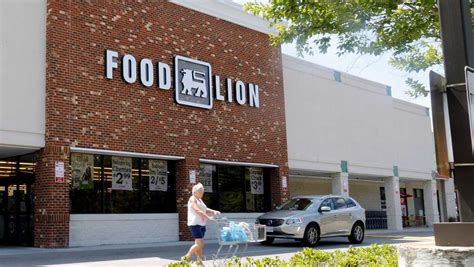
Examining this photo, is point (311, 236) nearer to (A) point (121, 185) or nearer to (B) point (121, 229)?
(B) point (121, 229)

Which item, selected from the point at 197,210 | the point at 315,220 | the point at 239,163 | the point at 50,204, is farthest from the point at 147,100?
the point at 197,210

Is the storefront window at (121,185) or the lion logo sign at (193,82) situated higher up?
the lion logo sign at (193,82)

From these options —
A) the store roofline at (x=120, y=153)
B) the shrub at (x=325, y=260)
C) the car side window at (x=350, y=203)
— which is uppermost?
the store roofline at (x=120, y=153)

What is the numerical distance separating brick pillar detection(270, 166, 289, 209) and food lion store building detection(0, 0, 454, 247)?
0.05 meters

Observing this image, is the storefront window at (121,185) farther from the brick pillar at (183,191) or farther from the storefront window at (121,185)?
the brick pillar at (183,191)

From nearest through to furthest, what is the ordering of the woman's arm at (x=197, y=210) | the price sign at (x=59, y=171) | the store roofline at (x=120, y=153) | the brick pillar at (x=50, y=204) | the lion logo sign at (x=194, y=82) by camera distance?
1. the woman's arm at (x=197, y=210)
2. the brick pillar at (x=50, y=204)
3. the price sign at (x=59, y=171)
4. the store roofline at (x=120, y=153)
5. the lion logo sign at (x=194, y=82)

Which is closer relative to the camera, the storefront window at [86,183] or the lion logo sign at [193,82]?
the storefront window at [86,183]

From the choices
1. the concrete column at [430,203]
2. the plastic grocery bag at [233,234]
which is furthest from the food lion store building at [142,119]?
the concrete column at [430,203]

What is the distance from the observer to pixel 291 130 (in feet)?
80.7

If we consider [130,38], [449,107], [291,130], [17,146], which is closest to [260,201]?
[291,130]

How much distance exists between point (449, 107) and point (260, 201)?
1814cm

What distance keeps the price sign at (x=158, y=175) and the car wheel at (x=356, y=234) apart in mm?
6726

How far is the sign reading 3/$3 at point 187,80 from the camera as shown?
57.6 ft

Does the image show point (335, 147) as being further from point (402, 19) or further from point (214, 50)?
point (402, 19)
